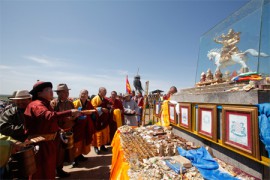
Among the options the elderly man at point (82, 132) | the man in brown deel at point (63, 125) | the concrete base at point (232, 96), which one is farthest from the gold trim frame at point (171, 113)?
the man in brown deel at point (63, 125)

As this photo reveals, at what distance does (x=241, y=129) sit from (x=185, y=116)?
Result: 1.62 meters

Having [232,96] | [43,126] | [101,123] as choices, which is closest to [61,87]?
[43,126]

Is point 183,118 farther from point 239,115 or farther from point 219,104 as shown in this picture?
point 239,115

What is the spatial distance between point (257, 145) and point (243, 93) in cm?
68

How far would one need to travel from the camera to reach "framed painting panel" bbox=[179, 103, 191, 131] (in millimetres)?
3543

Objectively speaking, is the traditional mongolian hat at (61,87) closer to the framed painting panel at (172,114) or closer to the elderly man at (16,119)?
the elderly man at (16,119)

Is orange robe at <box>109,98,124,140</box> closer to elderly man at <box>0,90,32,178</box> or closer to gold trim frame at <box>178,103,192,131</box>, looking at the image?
gold trim frame at <box>178,103,192,131</box>

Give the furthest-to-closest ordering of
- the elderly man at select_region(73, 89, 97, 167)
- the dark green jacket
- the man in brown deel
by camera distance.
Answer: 1. the elderly man at select_region(73, 89, 97, 167)
2. the man in brown deel
3. the dark green jacket

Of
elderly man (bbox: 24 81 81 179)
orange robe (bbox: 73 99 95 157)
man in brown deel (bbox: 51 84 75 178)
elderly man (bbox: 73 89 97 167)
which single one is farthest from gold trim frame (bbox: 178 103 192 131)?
orange robe (bbox: 73 99 95 157)

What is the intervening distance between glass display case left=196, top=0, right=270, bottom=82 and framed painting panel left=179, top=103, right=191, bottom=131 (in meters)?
1.11

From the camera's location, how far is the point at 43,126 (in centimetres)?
283

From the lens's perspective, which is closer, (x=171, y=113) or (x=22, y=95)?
(x=22, y=95)

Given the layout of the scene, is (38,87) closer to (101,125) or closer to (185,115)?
(185,115)

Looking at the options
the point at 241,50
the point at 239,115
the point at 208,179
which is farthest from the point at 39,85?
the point at 241,50
